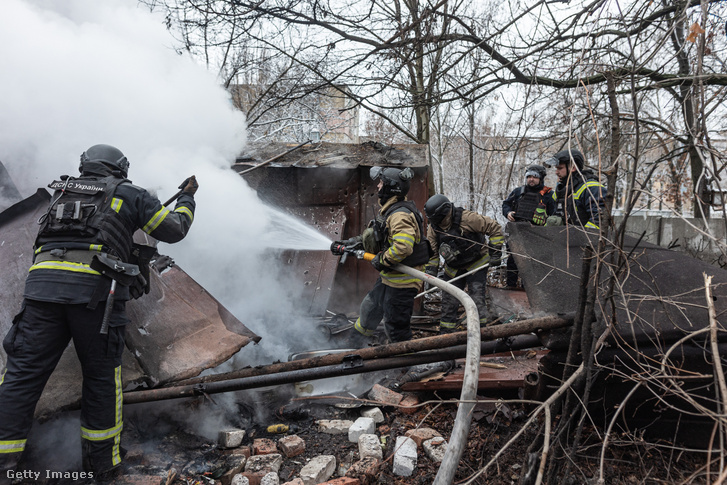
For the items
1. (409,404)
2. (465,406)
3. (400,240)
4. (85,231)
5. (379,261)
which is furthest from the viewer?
(379,261)

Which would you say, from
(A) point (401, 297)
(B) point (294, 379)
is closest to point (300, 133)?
(A) point (401, 297)

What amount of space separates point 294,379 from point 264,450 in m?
0.48

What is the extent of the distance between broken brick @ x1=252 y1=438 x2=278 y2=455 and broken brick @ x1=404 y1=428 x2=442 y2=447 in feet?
2.92

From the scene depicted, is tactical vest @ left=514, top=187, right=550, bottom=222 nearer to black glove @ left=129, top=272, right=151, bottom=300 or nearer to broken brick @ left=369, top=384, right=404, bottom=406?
broken brick @ left=369, top=384, right=404, bottom=406

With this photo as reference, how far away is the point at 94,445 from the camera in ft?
8.79

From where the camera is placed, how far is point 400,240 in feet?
13.0

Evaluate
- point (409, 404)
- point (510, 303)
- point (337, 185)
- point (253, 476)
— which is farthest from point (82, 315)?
point (510, 303)

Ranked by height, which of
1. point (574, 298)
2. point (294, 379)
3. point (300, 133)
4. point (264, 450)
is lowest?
point (264, 450)

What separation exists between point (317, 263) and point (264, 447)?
9.25ft

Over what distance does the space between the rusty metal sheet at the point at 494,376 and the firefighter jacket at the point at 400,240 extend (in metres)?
0.92

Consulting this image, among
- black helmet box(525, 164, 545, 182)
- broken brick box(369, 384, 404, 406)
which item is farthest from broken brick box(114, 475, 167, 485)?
black helmet box(525, 164, 545, 182)

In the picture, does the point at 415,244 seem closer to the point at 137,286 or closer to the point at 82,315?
the point at 137,286

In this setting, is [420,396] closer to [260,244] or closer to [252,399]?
[252,399]

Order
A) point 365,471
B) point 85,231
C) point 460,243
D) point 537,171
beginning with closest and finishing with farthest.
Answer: point 365,471
point 85,231
point 460,243
point 537,171
